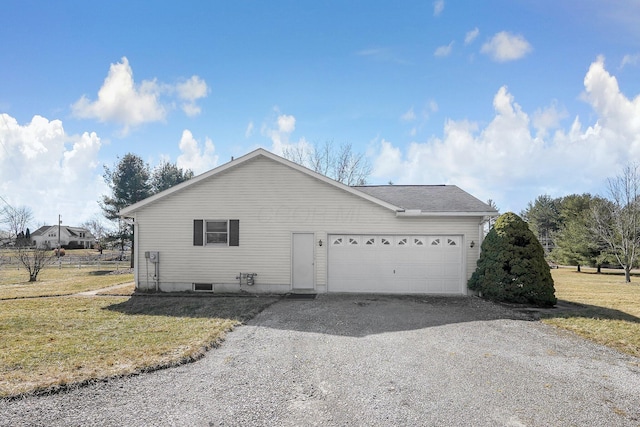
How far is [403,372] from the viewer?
16.2 ft

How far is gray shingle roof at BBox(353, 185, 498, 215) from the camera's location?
1204 centimetres

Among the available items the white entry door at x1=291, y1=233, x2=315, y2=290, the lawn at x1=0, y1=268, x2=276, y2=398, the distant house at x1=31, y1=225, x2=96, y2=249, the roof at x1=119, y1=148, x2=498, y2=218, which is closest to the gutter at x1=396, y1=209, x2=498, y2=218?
the roof at x1=119, y1=148, x2=498, y2=218

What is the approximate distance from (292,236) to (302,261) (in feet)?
3.16

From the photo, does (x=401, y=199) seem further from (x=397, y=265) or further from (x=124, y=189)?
(x=124, y=189)

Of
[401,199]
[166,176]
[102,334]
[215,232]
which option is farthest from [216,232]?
[166,176]

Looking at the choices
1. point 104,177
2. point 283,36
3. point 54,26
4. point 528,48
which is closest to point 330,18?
point 283,36

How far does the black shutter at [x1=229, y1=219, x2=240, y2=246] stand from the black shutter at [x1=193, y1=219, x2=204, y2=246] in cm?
107

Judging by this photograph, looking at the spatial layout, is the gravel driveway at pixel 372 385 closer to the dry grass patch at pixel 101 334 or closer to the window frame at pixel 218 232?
the dry grass patch at pixel 101 334

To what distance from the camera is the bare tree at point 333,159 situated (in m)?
30.2

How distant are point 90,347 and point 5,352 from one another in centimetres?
128

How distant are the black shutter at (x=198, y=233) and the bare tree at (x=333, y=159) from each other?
1847 centimetres

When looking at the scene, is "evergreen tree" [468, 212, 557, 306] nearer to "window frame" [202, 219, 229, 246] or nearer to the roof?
the roof

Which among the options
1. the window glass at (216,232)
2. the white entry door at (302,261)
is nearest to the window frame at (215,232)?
the window glass at (216,232)

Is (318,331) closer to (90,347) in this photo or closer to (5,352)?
(90,347)
